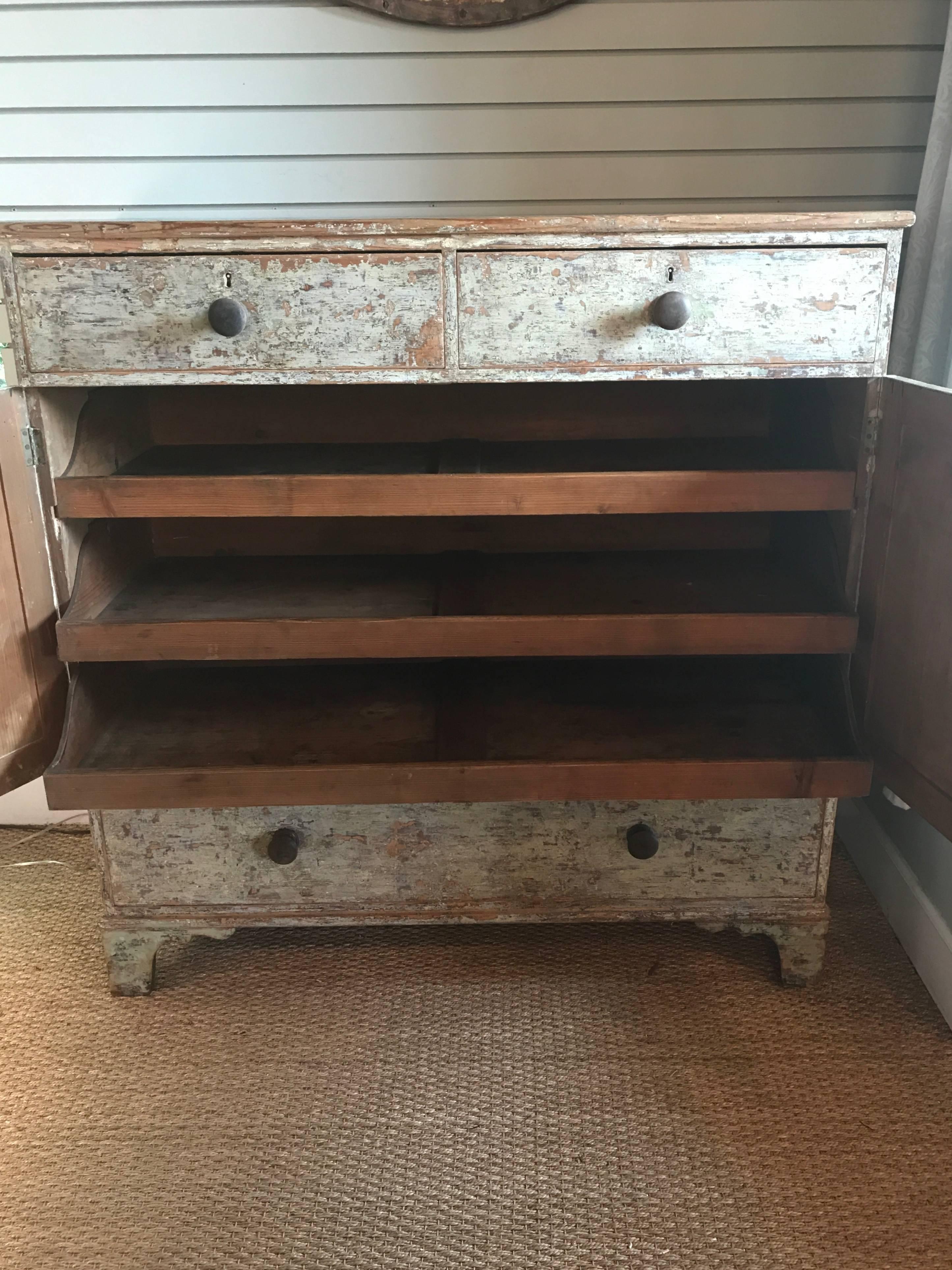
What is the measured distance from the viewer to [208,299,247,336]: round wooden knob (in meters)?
1.14

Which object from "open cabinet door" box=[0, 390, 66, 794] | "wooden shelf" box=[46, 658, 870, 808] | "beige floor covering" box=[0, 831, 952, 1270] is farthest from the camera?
"wooden shelf" box=[46, 658, 870, 808]

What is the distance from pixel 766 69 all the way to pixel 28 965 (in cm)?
204

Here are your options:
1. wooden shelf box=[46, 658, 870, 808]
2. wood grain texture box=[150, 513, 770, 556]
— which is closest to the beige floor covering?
wooden shelf box=[46, 658, 870, 808]

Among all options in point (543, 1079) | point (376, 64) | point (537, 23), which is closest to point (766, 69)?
point (537, 23)

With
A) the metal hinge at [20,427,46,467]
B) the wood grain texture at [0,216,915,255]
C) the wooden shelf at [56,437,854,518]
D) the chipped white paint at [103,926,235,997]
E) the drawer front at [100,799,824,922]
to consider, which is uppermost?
the wood grain texture at [0,216,915,255]

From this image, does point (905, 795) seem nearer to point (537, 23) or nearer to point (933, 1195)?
point (933, 1195)

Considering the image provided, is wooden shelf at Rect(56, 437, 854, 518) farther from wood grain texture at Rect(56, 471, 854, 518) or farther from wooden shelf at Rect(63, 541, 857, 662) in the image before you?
wooden shelf at Rect(63, 541, 857, 662)

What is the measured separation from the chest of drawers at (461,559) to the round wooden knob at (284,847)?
0.01 m

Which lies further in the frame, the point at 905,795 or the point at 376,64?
the point at 376,64

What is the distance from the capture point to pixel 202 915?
4.66 ft

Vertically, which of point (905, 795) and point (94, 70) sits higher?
point (94, 70)

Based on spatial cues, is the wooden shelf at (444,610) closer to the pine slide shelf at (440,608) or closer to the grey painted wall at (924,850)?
the pine slide shelf at (440,608)

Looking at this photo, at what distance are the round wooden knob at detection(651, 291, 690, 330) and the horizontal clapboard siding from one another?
649 mm

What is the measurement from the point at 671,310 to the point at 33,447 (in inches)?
34.1
